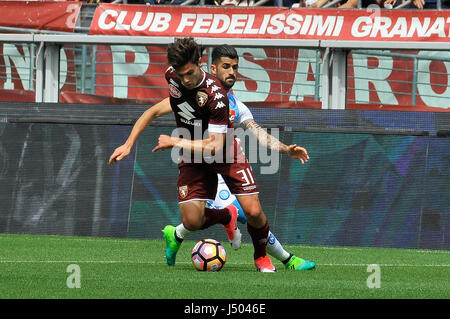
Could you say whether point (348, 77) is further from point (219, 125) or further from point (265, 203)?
point (219, 125)

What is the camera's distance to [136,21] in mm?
18453

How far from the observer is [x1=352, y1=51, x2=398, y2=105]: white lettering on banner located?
55.6ft

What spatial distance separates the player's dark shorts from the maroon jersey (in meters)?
0.13

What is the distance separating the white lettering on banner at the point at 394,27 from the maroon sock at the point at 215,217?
23.8 ft

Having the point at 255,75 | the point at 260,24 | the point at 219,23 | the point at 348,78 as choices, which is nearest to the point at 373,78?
the point at 348,78

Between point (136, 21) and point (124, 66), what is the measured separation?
0.85 m

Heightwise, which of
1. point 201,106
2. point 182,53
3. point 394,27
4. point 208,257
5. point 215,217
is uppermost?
point 394,27

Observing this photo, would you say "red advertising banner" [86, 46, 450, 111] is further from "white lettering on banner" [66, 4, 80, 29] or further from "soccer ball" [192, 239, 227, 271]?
"soccer ball" [192, 239, 227, 271]

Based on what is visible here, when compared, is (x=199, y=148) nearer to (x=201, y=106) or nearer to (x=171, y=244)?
(x=201, y=106)

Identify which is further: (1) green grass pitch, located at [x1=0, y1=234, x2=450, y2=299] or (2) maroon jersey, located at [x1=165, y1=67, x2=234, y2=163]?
(2) maroon jersey, located at [x1=165, y1=67, x2=234, y2=163]

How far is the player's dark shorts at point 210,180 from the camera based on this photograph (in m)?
9.88

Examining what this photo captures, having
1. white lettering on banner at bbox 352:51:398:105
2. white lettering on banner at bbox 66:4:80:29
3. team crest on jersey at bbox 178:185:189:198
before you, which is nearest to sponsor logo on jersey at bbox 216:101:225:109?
team crest on jersey at bbox 178:185:189:198

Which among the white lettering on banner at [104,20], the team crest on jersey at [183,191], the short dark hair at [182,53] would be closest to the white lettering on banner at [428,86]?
the white lettering on banner at [104,20]

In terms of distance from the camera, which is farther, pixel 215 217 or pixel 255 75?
pixel 255 75
